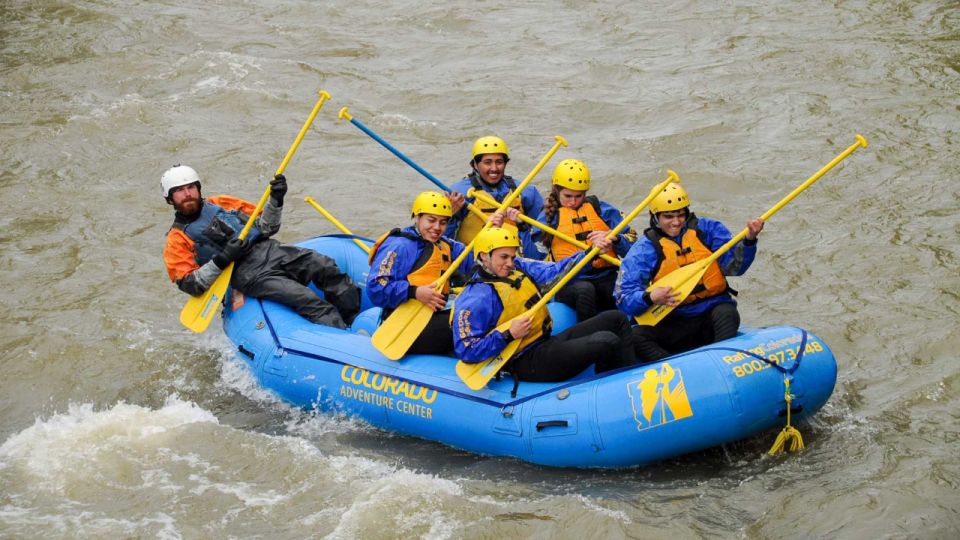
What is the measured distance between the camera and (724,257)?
686 centimetres

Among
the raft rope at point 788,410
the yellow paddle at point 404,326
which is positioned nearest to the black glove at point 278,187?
the yellow paddle at point 404,326

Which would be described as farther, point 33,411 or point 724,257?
point 33,411

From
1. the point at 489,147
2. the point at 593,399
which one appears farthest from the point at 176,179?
the point at 593,399

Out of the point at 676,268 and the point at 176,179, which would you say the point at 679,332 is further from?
the point at 176,179

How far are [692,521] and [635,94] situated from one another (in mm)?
8338

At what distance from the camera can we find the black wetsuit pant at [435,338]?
708 cm

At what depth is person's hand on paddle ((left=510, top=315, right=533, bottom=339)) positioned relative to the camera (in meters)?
6.47

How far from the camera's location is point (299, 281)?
8.20 m

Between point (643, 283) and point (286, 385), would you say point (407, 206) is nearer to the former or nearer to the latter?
point (286, 385)

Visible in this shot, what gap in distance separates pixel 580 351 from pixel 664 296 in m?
0.58

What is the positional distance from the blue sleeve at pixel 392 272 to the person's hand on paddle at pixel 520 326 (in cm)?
87

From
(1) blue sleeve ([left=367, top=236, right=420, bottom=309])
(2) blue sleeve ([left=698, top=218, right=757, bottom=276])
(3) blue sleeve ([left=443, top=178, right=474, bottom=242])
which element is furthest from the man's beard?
(2) blue sleeve ([left=698, top=218, right=757, bottom=276])

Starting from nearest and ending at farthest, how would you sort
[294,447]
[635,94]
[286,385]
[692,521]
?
[692,521] → [294,447] → [286,385] → [635,94]

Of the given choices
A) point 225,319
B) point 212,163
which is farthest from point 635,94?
point 225,319
